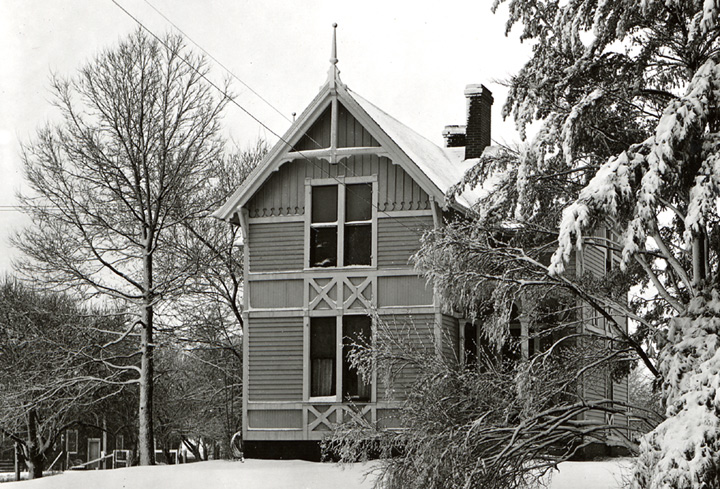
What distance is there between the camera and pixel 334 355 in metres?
23.1

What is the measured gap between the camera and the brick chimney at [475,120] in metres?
28.5

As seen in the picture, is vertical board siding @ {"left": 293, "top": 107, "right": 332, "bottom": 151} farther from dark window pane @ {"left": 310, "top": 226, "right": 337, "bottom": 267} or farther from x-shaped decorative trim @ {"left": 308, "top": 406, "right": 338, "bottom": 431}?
x-shaped decorative trim @ {"left": 308, "top": 406, "right": 338, "bottom": 431}

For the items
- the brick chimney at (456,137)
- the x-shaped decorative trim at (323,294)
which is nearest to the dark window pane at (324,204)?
the x-shaped decorative trim at (323,294)

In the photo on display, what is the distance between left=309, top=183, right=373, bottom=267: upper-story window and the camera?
23.4 m

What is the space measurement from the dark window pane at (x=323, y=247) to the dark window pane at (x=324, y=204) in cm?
26

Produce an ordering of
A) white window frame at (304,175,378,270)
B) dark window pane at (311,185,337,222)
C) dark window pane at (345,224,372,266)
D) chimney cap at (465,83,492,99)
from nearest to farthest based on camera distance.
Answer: white window frame at (304,175,378,270) → dark window pane at (345,224,372,266) → dark window pane at (311,185,337,222) → chimney cap at (465,83,492,99)

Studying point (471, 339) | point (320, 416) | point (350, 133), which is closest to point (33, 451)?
point (320, 416)

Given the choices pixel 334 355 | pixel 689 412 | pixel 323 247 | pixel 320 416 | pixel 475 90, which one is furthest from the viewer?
pixel 475 90

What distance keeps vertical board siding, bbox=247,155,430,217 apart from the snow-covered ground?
574cm

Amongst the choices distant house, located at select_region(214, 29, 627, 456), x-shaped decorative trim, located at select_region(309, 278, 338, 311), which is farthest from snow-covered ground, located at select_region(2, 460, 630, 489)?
x-shaped decorative trim, located at select_region(309, 278, 338, 311)

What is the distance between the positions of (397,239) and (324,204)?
6.41 ft

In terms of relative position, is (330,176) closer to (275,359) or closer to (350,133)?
(350,133)

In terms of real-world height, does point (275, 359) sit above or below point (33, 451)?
above

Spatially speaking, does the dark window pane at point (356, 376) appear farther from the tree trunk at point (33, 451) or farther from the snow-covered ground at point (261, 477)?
the tree trunk at point (33, 451)
